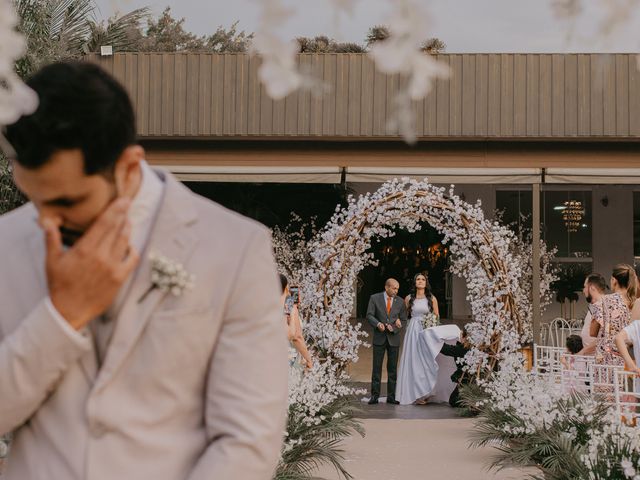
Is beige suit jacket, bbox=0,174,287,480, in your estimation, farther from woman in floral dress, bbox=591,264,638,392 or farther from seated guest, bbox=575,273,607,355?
seated guest, bbox=575,273,607,355

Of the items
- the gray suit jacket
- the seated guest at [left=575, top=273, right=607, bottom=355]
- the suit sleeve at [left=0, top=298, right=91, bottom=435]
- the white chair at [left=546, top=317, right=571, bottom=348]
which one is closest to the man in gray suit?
the gray suit jacket

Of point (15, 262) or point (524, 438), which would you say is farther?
point (524, 438)

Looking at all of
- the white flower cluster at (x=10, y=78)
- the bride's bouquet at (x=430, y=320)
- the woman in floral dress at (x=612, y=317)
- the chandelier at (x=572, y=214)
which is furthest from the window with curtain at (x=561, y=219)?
the white flower cluster at (x=10, y=78)

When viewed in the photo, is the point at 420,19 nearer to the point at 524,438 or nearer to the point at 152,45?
the point at 524,438

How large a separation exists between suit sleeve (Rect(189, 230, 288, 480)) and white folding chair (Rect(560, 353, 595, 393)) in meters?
7.02

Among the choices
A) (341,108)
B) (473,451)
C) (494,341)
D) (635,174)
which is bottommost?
(473,451)

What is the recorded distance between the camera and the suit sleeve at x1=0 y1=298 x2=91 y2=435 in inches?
64.0

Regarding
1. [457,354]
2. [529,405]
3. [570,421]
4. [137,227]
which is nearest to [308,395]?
[529,405]

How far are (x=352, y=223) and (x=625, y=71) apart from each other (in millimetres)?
4977

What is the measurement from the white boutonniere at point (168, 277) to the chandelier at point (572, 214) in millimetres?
20034

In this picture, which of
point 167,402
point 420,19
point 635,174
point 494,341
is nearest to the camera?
point 420,19

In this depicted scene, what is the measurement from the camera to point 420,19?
130cm

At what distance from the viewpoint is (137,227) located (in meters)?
1.79

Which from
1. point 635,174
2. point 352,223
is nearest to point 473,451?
point 352,223
